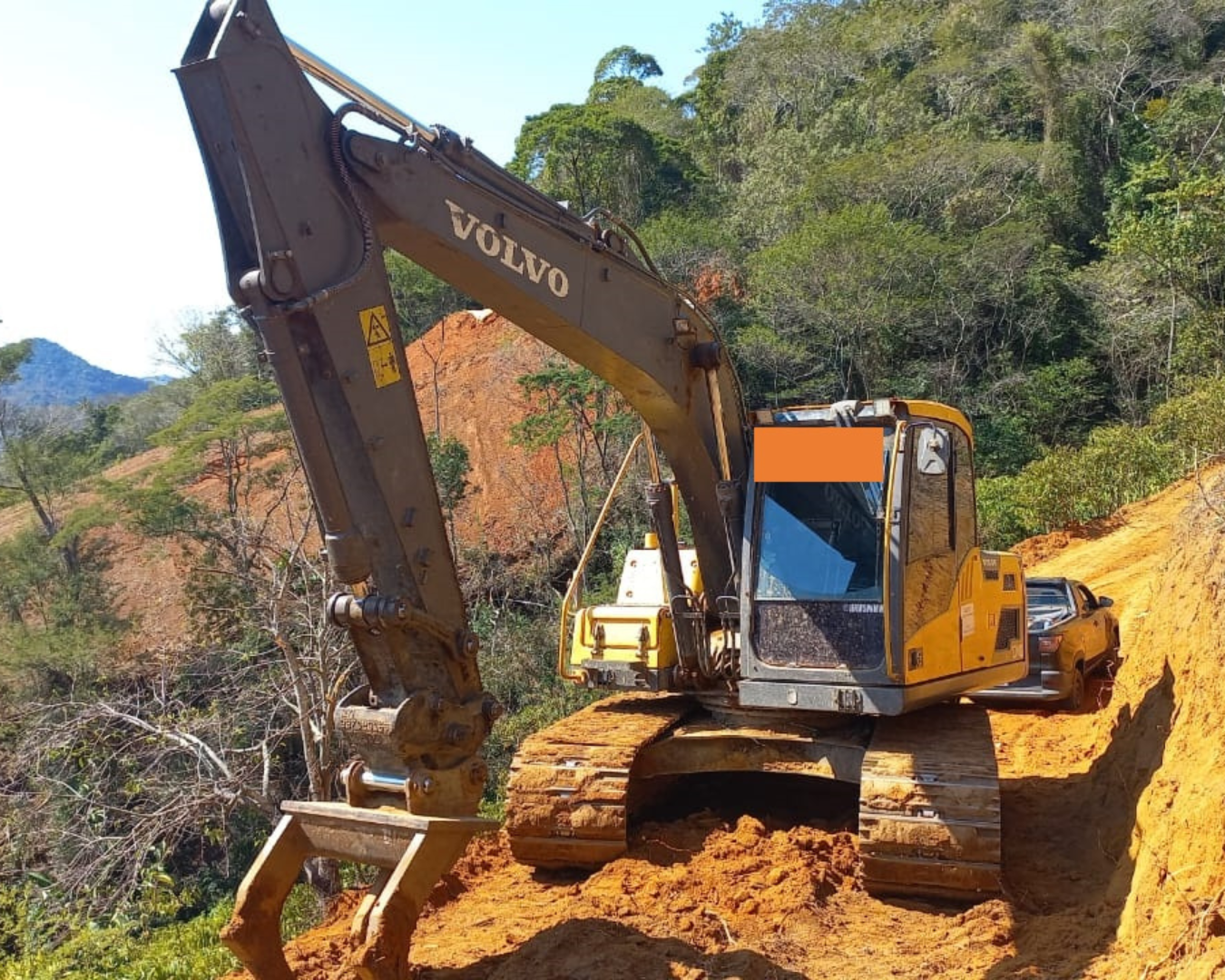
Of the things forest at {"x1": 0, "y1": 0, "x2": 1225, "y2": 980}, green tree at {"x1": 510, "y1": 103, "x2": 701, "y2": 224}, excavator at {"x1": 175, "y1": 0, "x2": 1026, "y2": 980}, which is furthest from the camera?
green tree at {"x1": 510, "y1": 103, "x2": 701, "y2": 224}

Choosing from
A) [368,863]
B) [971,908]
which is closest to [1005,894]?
[971,908]

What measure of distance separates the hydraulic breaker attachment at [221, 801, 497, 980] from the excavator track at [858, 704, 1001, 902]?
88.0 inches

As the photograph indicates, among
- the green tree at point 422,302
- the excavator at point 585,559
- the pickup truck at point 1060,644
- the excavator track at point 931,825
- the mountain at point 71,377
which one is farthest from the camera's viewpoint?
the mountain at point 71,377

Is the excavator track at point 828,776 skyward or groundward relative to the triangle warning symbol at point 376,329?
groundward

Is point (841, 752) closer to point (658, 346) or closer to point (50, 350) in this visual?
point (658, 346)

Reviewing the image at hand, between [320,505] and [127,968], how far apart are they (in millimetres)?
4954

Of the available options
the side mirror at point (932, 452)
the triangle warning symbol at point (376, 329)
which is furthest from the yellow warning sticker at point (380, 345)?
the side mirror at point (932, 452)

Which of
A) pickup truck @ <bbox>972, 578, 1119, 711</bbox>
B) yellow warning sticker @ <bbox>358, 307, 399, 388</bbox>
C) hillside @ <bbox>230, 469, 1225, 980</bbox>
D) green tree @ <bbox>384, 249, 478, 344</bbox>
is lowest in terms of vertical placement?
hillside @ <bbox>230, 469, 1225, 980</bbox>

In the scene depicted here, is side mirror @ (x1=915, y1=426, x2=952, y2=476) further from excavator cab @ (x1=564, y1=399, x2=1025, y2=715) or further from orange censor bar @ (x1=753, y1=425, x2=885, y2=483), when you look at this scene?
orange censor bar @ (x1=753, y1=425, x2=885, y2=483)

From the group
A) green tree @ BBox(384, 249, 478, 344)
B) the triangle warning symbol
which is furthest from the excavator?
green tree @ BBox(384, 249, 478, 344)

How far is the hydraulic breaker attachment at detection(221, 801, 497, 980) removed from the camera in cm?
392

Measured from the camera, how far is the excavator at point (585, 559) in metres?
4.03

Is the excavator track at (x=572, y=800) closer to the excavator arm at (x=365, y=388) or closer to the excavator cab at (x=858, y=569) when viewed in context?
the excavator cab at (x=858, y=569)

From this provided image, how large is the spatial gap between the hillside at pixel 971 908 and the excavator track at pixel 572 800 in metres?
0.18
